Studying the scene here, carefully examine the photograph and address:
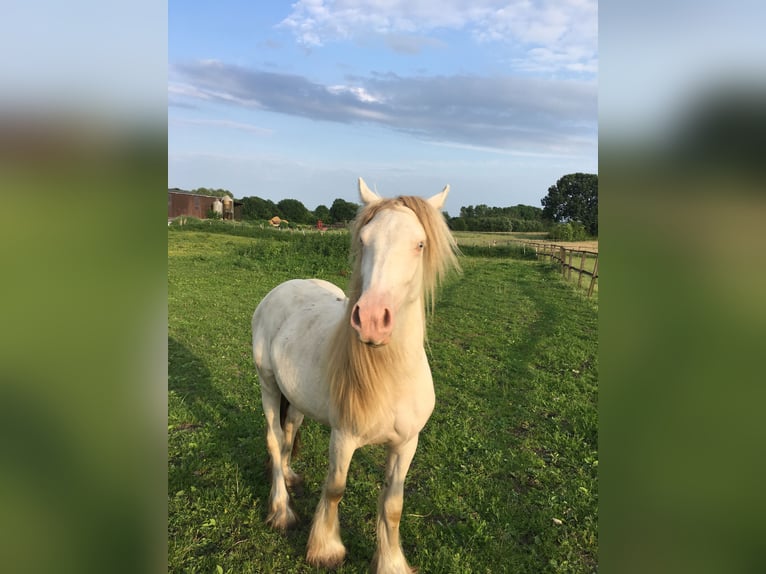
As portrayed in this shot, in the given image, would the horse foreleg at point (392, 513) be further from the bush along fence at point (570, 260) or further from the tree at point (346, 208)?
the bush along fence at point (570, 260)

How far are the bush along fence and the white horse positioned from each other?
897 centimetres

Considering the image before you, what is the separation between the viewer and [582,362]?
673cm

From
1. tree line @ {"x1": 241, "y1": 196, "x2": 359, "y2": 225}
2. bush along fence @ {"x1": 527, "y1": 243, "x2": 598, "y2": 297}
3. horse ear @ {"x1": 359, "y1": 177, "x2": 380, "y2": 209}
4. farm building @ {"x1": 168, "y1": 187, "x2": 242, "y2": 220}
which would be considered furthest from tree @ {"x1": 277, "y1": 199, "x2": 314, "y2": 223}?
horse ear @ {"x1": 359, "y1": 177, "x2": 380, "y2": 209}

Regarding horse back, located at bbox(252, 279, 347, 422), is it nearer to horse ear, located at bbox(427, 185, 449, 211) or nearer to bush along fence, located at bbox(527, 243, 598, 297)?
horse ear, located at bbox(427, 185, 449, 211)

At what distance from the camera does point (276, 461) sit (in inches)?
132

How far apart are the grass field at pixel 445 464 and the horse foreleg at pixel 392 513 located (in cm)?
22

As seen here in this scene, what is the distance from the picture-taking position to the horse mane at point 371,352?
7.46ft

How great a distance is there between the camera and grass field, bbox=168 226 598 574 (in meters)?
2.95

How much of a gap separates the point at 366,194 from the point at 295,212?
106 ft
